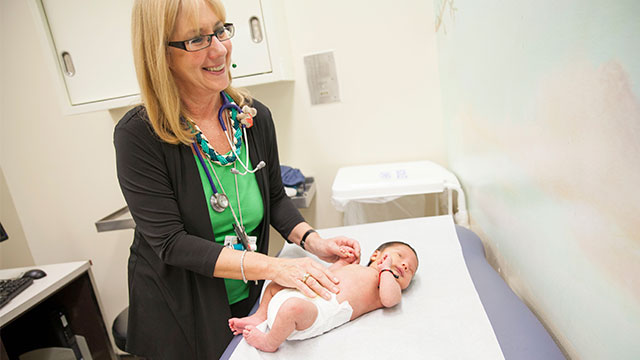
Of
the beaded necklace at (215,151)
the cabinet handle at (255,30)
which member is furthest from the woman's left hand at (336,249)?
the cabinet handle at (255,30)

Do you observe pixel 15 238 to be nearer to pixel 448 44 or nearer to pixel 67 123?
pixel 67 123

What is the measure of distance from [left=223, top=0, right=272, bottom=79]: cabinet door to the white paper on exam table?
3.94 ft

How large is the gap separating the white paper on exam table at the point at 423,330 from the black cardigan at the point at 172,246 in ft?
0.94

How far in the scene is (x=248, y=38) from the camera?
1642 mm

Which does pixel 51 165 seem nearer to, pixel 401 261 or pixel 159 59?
pixel 159 59

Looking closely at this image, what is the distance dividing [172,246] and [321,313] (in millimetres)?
466

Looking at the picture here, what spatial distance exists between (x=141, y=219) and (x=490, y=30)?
1191 millimetres

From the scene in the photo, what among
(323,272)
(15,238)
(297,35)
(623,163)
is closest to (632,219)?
(623,163)

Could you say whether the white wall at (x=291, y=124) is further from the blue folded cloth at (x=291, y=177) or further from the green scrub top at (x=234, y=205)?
the green scrub top at (x=234, y=205)

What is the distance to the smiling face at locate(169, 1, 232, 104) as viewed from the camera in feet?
3.17

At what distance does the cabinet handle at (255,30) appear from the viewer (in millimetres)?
1638

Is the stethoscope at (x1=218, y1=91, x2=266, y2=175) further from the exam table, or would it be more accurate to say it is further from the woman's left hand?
the exam table

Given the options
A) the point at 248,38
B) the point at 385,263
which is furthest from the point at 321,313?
the point at 248,38

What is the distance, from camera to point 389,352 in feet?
2.61
